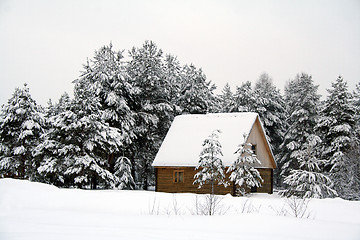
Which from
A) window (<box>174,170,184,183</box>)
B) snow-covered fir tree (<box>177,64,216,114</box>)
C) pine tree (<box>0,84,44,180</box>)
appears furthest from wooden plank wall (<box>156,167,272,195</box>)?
pine tree (<box>0,84,44,180</box>)

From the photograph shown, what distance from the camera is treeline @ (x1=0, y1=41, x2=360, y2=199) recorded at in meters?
26.8

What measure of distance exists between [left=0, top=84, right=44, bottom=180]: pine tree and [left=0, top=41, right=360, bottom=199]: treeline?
0.09 metres

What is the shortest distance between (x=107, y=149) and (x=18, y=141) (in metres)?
9.81

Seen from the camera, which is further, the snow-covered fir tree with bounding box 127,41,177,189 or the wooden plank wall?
the snow-covered fir tree with bounding box 127,41,177,189

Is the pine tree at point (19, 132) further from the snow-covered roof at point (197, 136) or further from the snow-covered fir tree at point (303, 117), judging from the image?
the snow-covered fir tree at point (303, 117)

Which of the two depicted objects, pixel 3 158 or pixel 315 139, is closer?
pixel 3 158

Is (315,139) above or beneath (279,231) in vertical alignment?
above

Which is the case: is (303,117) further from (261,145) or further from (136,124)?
(136,124)

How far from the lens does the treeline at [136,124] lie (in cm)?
2677

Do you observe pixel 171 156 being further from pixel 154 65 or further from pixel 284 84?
pixel 284 84

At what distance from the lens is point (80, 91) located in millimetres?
27891

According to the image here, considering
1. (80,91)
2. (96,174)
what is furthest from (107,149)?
(80,91)

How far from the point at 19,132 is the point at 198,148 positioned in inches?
698

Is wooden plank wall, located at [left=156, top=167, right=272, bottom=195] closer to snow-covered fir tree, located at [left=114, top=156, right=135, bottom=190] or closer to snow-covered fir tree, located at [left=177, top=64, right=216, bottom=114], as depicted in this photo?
snow-covered fir tree, located at [left=114, top=156, right=135, bottom=190]
